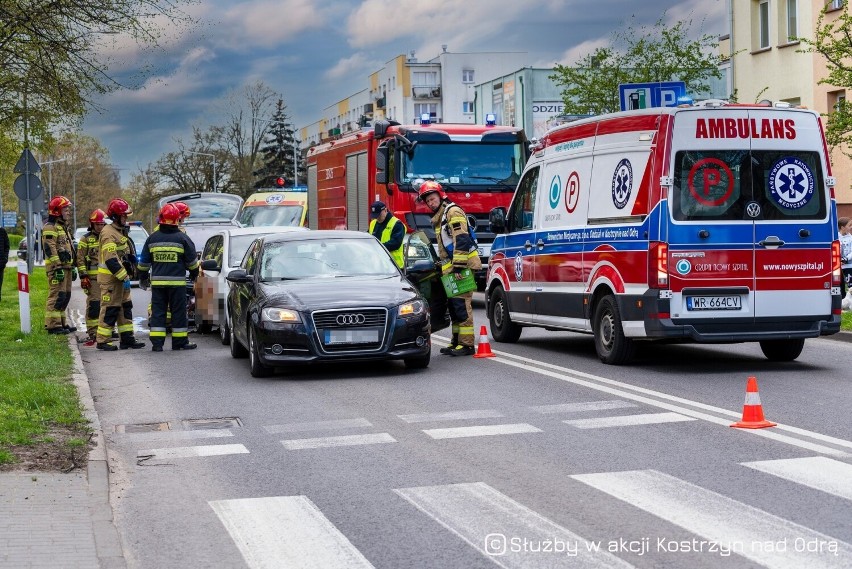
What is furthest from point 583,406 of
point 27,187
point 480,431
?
point 27,187

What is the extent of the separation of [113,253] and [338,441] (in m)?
8.56

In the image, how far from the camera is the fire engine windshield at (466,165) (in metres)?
23.0

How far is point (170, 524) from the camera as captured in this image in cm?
677

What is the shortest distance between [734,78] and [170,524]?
3453cm

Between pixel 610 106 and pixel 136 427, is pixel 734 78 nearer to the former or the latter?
pixel 610 106

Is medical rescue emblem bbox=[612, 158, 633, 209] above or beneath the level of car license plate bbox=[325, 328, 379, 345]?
above

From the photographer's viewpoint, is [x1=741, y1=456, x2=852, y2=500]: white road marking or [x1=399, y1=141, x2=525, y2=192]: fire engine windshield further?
[x1=399, y1=141, x2=525, y2=192]: fire engine windshield

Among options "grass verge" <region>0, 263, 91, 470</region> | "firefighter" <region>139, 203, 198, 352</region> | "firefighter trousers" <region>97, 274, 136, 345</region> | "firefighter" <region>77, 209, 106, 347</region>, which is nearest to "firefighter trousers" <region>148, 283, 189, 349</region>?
"firefighter" <region>139, 203, 198, 352</region>

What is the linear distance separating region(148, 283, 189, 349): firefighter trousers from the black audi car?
7.18 feet

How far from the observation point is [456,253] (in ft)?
49.0

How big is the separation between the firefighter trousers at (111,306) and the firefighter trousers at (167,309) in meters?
0.61

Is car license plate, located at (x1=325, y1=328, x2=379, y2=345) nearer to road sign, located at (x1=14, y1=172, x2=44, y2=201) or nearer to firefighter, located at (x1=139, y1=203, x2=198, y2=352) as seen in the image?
firefighter, located at (x1=139, y1=203, x2=198, y2=352)

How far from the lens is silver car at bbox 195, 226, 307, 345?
1777cm

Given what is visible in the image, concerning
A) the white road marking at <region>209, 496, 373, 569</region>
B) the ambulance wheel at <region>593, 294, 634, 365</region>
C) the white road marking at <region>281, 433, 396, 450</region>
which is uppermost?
the ambulance wheel at <region>593, 294, 634, 365</region>
